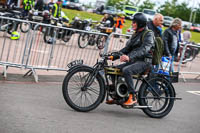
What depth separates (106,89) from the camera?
6543 mm

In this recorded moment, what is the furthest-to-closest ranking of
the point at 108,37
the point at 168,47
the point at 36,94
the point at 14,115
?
the point at 108,37
the point at 168,47
the point at 36,94
the point at 14,115

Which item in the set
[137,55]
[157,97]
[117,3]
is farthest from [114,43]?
[117,3]

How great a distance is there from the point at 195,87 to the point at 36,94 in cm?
553

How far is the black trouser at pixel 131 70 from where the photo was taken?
21.2 feet

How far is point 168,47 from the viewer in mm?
9555

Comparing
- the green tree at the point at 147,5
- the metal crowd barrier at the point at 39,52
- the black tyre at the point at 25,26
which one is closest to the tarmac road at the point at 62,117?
the metal crowd barrier at the point at 39,52

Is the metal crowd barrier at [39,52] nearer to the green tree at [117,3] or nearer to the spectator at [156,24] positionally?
the spectator at [156,24]

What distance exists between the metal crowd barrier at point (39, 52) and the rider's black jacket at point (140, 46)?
9.13 ft

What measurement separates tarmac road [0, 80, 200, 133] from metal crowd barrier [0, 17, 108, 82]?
969 millimetres

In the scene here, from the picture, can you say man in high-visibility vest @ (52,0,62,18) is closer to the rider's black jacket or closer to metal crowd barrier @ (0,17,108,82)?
metal crowd barrier @ (0,17,108,82)

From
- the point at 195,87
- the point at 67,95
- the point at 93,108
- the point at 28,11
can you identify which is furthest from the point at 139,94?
the point at 28,11

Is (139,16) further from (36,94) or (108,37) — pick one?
(108,37)

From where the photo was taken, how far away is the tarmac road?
5513 mm

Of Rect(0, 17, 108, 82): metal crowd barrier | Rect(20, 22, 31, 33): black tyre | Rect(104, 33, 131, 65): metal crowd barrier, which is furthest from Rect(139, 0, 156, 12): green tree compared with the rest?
Rect(20, 22, 31, 33): black tyre
